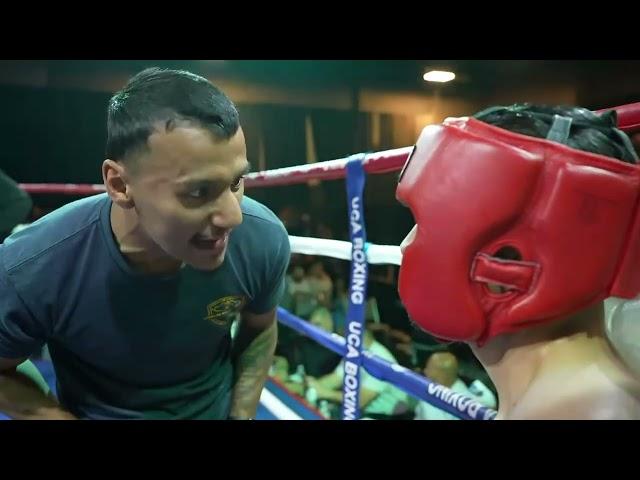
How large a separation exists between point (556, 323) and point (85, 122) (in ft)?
3.04

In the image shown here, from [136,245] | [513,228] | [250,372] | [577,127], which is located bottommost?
[250,372]

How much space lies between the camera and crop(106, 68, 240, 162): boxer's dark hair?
90cm

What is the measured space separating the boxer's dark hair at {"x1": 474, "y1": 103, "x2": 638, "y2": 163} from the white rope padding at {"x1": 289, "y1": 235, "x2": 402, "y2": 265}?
51 centimetres

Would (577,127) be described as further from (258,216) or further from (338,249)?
(338,249)

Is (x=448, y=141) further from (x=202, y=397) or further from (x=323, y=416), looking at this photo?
(x=323, y=416)

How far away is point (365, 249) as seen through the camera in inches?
51.8

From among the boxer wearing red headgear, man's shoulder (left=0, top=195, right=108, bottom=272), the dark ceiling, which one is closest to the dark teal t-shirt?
man's shoulder (left=0, top=195, right=108, bottom=272)

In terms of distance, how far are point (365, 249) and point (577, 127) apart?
26.5 inches

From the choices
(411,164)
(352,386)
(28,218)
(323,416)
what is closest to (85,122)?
(28,218)

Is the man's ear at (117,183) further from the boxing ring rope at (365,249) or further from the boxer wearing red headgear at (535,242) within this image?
the boxer wearing red headgear at (535,242)

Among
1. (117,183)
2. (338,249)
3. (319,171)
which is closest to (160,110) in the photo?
(117,183)

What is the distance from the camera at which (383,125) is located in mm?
1221

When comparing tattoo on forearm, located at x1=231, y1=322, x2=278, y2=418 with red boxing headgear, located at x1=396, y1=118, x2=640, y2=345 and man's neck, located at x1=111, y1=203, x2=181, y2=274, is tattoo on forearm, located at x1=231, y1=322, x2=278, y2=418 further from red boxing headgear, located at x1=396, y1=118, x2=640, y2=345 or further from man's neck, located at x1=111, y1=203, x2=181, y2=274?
red boxing headgear, located at x1=396, y1=118, x2=640, y2=345

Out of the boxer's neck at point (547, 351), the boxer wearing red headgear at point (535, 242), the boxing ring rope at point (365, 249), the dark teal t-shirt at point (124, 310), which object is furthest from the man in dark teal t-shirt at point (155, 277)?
the boxer's neck at point (547, 351)
